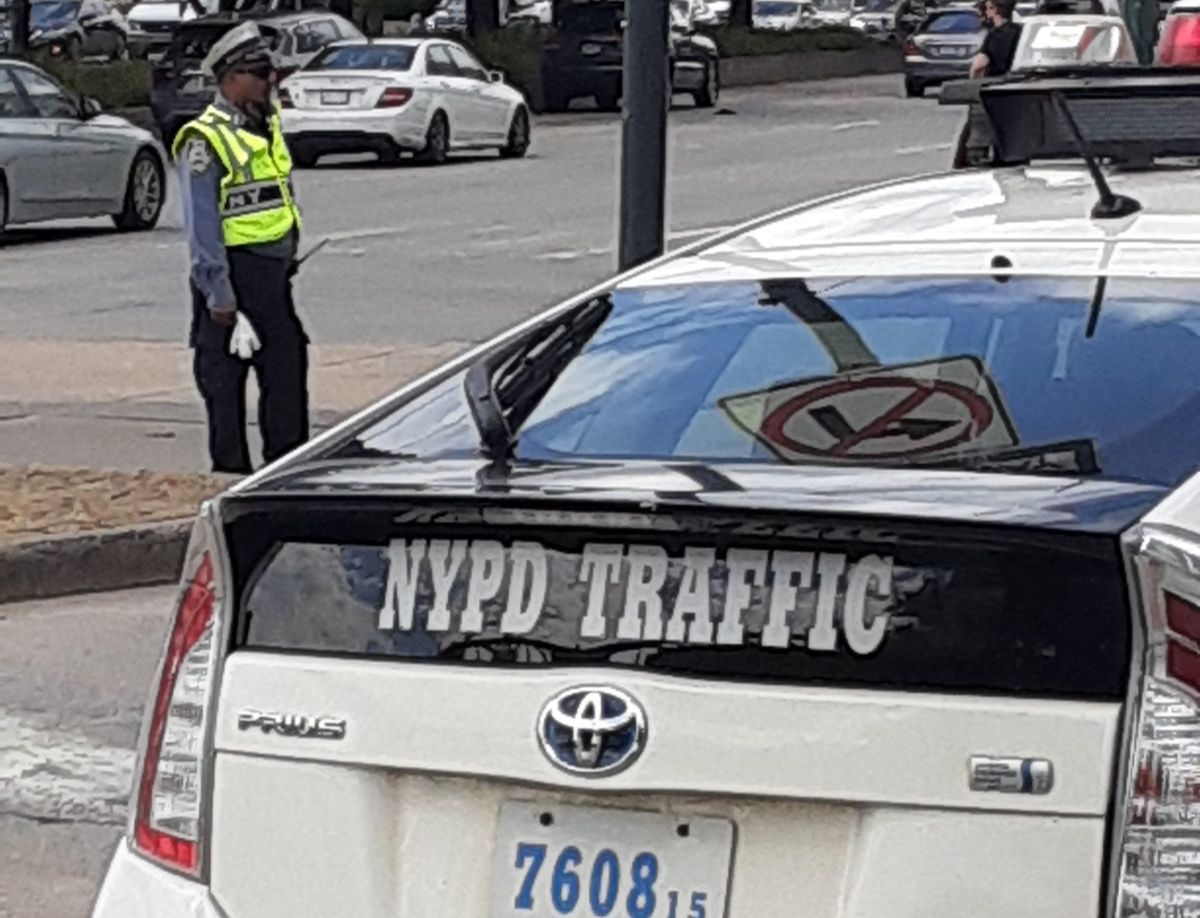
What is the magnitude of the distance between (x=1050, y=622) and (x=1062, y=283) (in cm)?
106

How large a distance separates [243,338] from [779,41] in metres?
41.3

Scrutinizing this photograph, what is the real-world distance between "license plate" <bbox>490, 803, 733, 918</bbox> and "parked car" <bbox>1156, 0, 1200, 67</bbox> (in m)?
10.4

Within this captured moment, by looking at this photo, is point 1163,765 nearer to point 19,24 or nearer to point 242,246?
point 242,246

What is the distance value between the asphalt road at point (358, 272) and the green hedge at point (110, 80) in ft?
17.2

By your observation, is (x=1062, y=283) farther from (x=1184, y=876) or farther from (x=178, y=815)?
(x=178, y=815)

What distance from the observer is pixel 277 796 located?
371 cm

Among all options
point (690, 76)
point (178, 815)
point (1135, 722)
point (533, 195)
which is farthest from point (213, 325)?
point (690, 76)

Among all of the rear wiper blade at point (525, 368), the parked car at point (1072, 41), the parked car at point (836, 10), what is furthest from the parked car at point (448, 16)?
the rear wiper blade at point (525, 368)

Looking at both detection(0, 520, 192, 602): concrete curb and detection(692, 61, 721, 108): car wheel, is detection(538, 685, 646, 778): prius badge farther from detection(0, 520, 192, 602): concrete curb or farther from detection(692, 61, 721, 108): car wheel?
detection(692, 61, 721, 108): car wheel

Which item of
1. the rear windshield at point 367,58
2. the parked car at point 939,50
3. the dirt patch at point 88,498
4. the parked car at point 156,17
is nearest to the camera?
the dirt patch at point 88,498

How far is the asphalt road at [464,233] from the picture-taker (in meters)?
17.9

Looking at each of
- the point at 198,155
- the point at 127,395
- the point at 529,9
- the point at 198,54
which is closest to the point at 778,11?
the point at 529,9

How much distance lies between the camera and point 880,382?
4316mm

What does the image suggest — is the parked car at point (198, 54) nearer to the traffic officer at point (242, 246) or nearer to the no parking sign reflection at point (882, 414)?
the traffic officer at point (242, 246)
